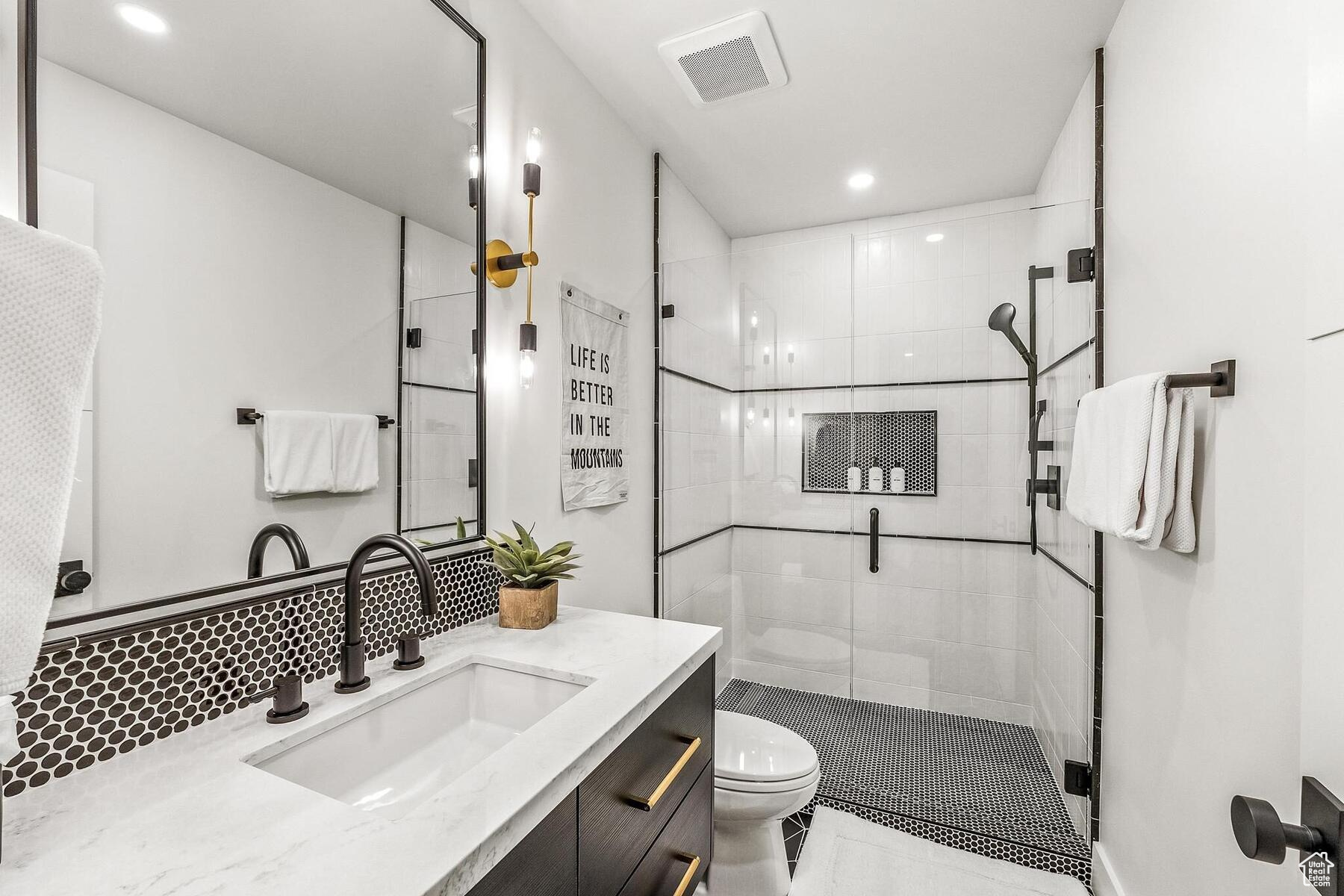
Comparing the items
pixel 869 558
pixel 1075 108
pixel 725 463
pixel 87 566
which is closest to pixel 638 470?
pixel 725 463

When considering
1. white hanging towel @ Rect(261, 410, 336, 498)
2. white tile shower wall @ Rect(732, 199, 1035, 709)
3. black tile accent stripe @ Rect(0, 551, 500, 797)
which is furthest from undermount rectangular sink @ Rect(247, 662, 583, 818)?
white tile shower wall @ Rect(732, 199, 1035, 709)

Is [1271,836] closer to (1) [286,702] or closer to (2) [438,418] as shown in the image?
(1) [286,702]

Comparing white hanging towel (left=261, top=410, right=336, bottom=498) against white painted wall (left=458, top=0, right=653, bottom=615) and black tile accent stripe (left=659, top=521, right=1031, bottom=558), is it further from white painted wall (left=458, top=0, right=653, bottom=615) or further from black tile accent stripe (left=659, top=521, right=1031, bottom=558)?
black tile accent stripe (left=659, top=521, right=1031, bottom=558)

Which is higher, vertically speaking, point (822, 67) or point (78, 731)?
point (822, 67)

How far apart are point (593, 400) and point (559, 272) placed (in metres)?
0.41

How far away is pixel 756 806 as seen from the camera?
1.59m

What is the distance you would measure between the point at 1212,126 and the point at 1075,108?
1152 millimetres

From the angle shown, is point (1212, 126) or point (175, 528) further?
point (1212, 126)

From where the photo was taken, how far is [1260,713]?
91 cm

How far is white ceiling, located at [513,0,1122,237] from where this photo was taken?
1637mm

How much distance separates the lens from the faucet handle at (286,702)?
88 centimetres

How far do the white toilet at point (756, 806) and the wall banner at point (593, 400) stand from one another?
80cm

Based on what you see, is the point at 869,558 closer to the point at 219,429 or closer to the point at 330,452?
the point at 330,452

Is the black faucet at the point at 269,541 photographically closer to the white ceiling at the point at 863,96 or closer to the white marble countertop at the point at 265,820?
the white marble countertop at the point at 265,820
